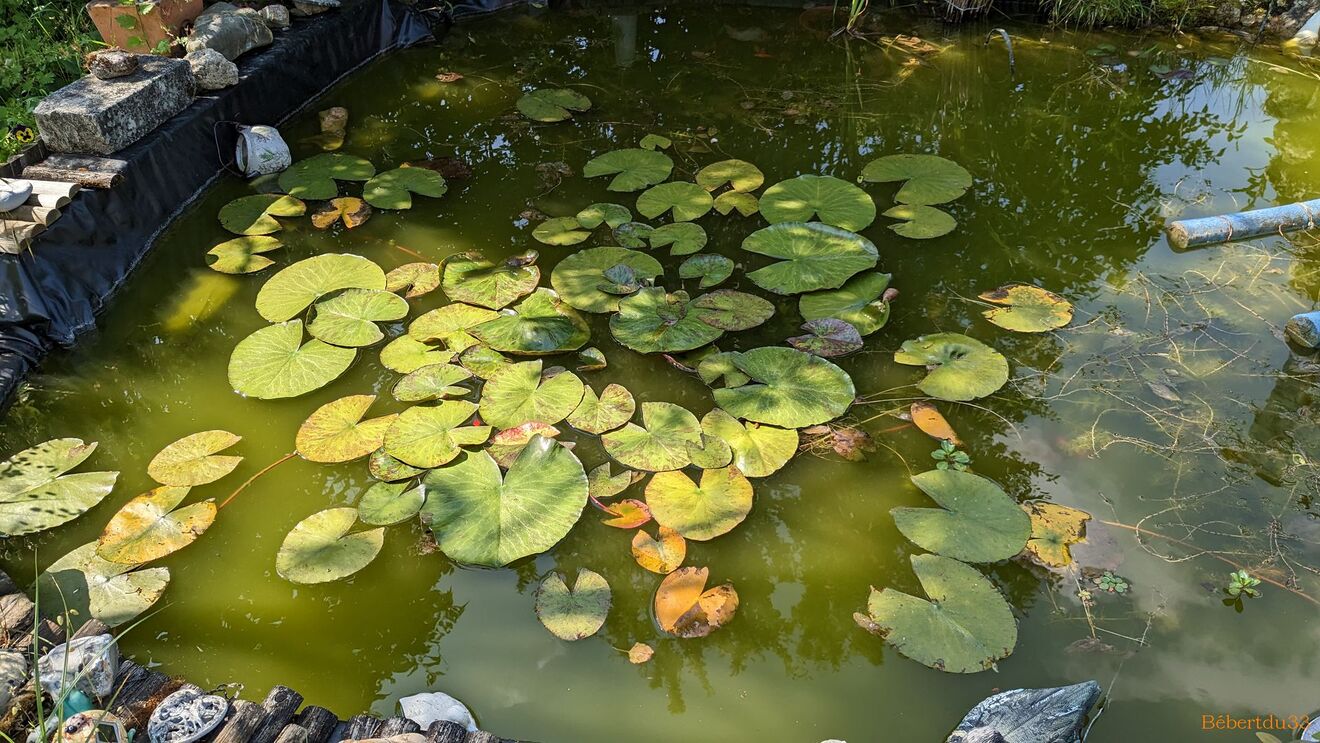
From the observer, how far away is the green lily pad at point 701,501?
241 centimetres

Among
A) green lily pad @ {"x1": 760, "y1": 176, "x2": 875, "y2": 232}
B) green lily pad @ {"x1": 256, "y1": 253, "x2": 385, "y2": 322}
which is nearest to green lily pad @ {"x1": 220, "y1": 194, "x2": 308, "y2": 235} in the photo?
green lily pad @ {"x1": 256, "y1": 253, "x2": 385, "y2": 322}

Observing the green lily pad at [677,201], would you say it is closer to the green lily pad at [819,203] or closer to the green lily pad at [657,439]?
the green lily pad at [819,203]

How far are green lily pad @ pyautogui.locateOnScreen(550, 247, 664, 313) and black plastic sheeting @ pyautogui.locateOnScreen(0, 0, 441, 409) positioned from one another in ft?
5.93

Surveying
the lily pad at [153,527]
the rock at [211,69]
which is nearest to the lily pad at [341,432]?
the lily pad at [153,527]

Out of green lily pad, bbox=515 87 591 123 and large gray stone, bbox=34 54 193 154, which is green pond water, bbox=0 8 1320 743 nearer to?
green lily pad, bbox=515 87 591 123

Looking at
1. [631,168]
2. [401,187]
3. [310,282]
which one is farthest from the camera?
[631,168]

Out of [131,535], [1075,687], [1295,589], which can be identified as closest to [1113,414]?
[1295,589]

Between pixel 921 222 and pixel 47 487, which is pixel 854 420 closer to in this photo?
pixel 921 222

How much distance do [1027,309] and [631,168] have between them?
188 cm

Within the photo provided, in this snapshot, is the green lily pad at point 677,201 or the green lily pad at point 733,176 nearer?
the green lily pad at point 677,201

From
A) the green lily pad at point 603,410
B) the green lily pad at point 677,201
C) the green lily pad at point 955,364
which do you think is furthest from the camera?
the green lily pad at point 677,201

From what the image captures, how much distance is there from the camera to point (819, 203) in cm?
369

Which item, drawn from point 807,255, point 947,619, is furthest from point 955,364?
point 947,619

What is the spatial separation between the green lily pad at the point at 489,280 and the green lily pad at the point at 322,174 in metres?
0.90
